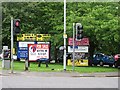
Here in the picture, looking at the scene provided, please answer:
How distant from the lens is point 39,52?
3344 centimetres

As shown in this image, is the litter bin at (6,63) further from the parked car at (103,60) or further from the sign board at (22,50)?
the parked car at (103,60)

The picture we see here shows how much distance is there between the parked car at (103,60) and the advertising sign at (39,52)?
11.7m

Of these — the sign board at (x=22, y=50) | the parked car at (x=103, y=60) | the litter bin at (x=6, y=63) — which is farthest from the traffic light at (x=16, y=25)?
the parked car at (x=103, y=60)

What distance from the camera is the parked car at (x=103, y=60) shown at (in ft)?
142

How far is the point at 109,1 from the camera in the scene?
37.1 meters

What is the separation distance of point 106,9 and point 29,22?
1459 cm

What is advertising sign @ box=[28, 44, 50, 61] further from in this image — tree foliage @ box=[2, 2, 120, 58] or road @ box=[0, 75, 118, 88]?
road @ box=[0, 75, 118, 88]

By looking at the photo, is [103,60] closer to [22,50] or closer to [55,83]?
[22,50]

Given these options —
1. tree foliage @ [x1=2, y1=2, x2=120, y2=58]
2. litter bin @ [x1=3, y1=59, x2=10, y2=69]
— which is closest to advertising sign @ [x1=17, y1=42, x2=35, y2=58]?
tree foliage @ [x1=2, y1=2, x2=120, y2=58]

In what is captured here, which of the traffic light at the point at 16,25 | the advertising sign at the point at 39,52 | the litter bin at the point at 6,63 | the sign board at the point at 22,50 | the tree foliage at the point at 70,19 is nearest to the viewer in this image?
the traffic light at the point at 16,25

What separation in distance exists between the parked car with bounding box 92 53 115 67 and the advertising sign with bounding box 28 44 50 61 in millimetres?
11739

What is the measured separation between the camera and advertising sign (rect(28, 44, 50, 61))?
109ft

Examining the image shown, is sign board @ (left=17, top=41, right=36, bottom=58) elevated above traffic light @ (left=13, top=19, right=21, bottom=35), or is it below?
below

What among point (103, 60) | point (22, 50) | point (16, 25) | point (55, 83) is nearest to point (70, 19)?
point (22, 50)
